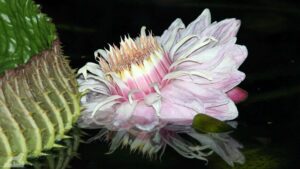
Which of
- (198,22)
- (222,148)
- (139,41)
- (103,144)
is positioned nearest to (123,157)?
(103,144)

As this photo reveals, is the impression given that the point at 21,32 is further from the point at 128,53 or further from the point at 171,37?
the point at 171,37

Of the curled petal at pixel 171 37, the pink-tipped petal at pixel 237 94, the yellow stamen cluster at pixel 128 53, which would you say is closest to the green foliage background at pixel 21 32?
the yellow stamen cluster at pixel 128 53

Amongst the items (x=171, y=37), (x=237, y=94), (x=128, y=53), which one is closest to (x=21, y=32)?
(x=128, y=53)

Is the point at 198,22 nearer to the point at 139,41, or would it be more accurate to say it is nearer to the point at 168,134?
the point at 139,41

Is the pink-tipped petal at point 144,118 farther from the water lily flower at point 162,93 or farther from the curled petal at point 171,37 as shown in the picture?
the curled petal at point 171,37

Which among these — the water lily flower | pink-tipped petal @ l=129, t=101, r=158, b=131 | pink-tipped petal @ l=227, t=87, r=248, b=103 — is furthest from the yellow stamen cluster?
pink-tipped petal @ l=227, t=87, r=248, b=103

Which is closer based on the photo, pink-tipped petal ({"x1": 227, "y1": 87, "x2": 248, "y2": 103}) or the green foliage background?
the green foliage background

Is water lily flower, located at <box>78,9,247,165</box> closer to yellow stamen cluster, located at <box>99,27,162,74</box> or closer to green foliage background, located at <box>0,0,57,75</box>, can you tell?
yellow stamen cluster, located at <box>99,27,162,74</box>
